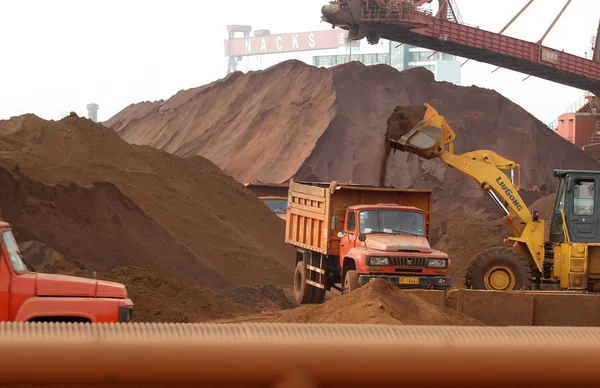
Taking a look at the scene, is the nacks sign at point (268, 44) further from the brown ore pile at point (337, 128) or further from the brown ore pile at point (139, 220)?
the brown ore pile at point (139, 220)

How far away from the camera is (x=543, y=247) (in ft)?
60.8

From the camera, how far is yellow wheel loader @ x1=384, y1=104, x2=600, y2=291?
17.3 meters

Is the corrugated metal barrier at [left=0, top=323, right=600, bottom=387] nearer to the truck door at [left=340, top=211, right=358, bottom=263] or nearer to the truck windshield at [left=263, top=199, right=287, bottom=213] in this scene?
the truck door at [left=340, top=211, right=358, bottom=263]

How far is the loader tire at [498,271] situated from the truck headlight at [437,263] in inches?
64.0

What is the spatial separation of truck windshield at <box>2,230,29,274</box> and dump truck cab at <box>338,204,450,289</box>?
333 inches

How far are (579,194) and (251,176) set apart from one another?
3687cm

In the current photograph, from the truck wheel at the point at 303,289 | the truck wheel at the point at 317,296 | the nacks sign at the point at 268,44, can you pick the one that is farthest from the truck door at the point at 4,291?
the nacks sign at the point at 268,44

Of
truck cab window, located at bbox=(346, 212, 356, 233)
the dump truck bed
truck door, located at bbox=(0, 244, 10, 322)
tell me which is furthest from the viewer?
the dump truck bed

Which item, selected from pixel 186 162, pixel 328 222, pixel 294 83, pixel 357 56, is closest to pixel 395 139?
pixel 328 222

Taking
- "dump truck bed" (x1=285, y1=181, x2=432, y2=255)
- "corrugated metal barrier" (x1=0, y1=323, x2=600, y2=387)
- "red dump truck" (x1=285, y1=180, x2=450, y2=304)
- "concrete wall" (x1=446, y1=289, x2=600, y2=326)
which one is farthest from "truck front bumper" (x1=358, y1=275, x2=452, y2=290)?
"corrugated metal barrier" (x1=0, y1=323, x2=600, y2=387)

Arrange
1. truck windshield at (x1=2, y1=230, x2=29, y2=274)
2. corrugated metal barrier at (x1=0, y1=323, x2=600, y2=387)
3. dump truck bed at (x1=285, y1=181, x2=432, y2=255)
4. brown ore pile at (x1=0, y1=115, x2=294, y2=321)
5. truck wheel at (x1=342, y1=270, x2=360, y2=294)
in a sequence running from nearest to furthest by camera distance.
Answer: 1. corrugated metal barrier at (x1=0, y1=323, x2=600, y2=387)
2. truck windshield at (x1=2, y1=230, x2=29, y2=274)
3. truck wheel at (x1=342, y1=270, x2=360, y2=294)
4. dump truck bed at (x1=285, y1=181, x2=432, y2=255)
5. brown ore pile at (x1=0, y1=115, x2=294, y2=321)

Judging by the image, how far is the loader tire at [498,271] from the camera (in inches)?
702

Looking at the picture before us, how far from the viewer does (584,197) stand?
17.3 metres

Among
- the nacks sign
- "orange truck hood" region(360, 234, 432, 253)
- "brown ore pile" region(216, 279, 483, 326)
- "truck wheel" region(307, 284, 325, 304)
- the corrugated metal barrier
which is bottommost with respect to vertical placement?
"truck wheel" region(307, 284, 325, 304)
